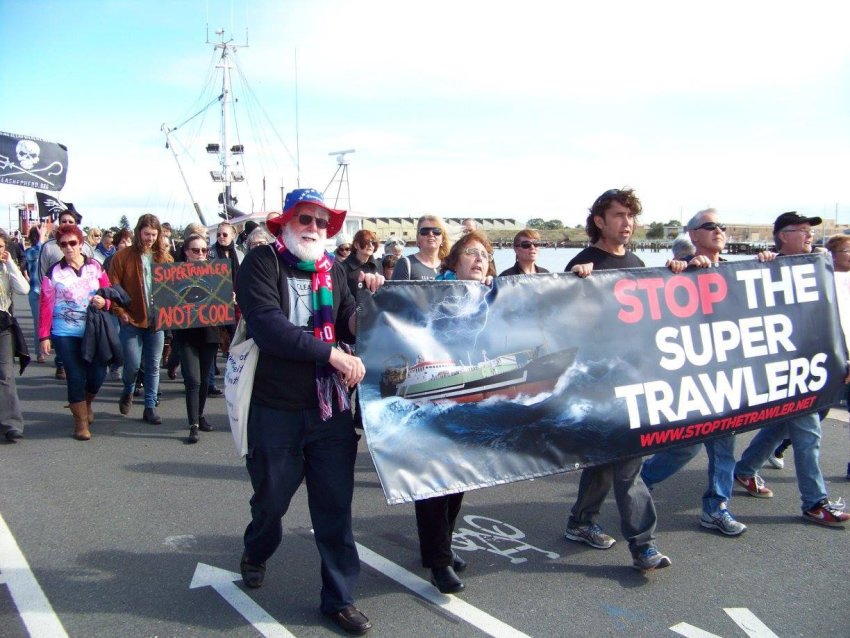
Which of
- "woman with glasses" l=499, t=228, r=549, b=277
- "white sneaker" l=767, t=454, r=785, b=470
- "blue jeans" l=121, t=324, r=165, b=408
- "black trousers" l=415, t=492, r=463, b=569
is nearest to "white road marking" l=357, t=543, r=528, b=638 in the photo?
"black trousers" l=415, t=492, r=463, b=569

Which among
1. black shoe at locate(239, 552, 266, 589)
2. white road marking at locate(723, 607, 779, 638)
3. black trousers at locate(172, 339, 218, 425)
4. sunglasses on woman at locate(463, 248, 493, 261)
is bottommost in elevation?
white road marking at locate(723, 607, 779, 638)

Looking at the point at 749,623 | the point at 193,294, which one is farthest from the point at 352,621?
the point at 193,294

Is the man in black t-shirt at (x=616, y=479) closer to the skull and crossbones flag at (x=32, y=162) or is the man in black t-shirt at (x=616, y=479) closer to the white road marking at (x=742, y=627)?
the white road marking at (x=742, y=627)

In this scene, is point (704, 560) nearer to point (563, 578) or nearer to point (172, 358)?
point (563, 578)

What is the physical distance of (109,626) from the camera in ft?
10.4

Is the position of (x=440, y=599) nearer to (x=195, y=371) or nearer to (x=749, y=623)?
(x=749, y=623)

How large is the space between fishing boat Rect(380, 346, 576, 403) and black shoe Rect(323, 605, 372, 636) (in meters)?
1.00

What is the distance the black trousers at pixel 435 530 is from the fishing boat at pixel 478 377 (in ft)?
1.84

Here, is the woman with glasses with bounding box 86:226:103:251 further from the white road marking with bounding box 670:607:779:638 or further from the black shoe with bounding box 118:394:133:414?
the white road marking with bounding box 670:607:779:638

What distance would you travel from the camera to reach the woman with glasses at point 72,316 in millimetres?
6312

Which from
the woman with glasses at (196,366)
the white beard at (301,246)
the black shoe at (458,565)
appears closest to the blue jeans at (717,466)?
the black shoe at (458,565)

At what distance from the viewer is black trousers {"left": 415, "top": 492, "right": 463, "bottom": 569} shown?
11.6 feet

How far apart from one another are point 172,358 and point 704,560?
7.17m

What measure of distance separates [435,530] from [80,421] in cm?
429
